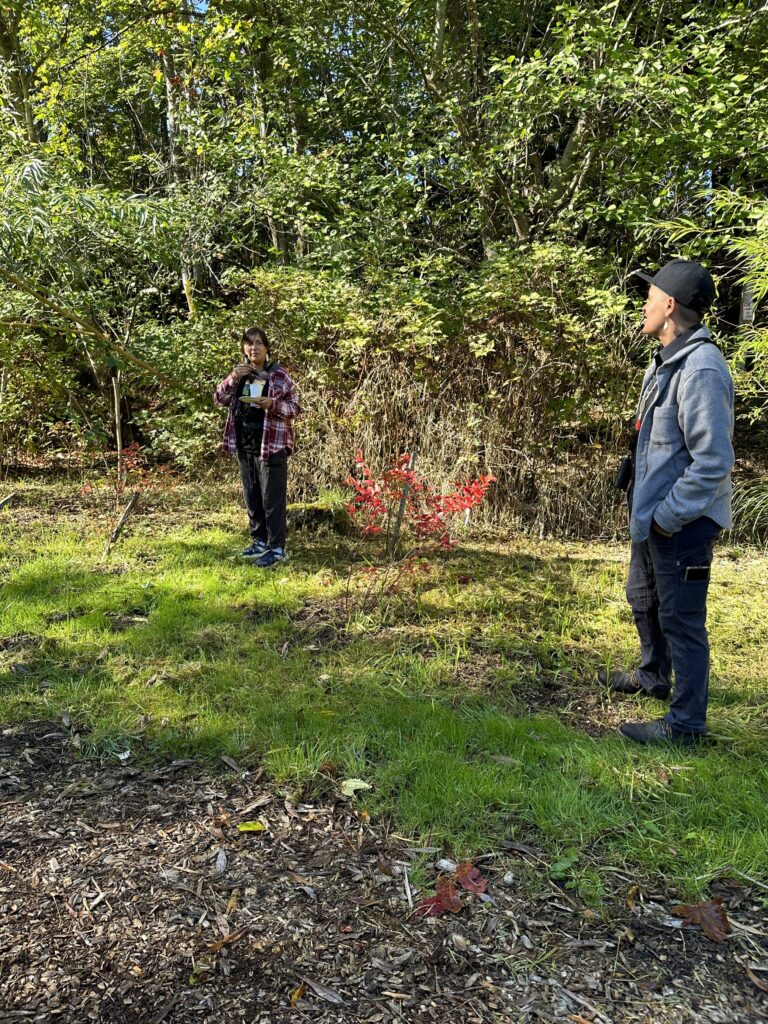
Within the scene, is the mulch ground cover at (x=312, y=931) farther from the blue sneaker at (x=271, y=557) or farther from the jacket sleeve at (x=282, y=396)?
the jacket sleeve at (x=282, y=396)

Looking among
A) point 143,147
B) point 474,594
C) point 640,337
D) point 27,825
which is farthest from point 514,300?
point 143,147

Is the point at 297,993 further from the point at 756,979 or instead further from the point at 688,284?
the point at 688,284

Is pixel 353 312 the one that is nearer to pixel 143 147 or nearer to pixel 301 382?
pixel 301 382

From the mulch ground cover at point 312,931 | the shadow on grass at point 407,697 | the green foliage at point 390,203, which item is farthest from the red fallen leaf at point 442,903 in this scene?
the green foliage at point 390,203

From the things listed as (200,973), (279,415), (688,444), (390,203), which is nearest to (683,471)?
(688,444)

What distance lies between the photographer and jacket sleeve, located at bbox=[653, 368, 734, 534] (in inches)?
99.0

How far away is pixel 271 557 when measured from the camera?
17.0ft

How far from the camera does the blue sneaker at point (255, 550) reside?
17.5ft

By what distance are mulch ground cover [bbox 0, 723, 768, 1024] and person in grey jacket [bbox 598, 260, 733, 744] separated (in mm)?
803

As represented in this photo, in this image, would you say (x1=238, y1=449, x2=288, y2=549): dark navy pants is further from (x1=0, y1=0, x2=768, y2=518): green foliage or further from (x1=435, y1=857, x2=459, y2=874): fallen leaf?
(x1=435, y1=857, x2=459, y2=874): fallen leaf

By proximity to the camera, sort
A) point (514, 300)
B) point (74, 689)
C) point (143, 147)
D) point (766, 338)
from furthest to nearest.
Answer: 1. point (143, 147)
2. point (514, 300)
3. point (766, 338)
4. point (74, 689)

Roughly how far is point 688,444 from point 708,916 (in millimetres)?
1599

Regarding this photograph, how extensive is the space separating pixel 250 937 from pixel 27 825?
1034mm

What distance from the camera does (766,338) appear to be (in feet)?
16.4
